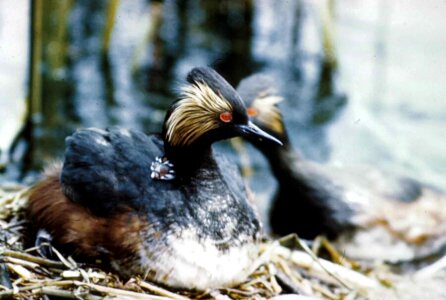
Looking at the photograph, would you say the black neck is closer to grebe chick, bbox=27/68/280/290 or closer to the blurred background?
grebe chick, bbox=27/68/280/290

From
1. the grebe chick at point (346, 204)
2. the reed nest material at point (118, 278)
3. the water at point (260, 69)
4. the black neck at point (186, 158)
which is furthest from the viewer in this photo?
the water at point (260, 69)

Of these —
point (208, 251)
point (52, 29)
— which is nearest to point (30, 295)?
point (208, 251)

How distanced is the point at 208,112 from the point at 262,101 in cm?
253

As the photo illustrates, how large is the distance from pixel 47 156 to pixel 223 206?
450cm

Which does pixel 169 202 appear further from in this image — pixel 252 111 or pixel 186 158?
pixel 252 111

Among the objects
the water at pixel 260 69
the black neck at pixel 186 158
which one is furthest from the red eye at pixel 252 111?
the black neck at pixel 186 158

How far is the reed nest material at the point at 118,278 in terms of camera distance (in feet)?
13.8

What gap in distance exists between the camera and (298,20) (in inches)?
481

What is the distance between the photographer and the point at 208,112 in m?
4.49

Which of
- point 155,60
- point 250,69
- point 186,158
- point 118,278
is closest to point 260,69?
point 250,69

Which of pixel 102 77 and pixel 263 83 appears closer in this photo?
pixel 263 83

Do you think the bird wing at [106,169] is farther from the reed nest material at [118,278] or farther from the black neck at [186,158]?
the reed nest material at [118,278]

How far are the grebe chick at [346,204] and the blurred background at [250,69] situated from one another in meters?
1.07

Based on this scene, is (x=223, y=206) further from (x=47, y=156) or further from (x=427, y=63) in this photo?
(x=427, y=63)
